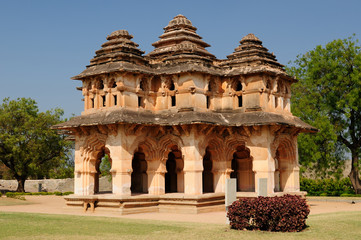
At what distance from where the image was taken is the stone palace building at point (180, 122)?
798 inches

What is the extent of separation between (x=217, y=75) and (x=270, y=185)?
566 centimetres

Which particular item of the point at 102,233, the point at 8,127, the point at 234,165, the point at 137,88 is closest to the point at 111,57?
the point at 137,88

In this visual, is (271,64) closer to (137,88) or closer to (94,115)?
(137,88)

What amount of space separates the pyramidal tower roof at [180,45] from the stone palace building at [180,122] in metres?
0.08

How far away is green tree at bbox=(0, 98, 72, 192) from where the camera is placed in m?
38.4

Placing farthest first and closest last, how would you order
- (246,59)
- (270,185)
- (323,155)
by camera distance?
(323,155) → (246,59) → (270,185)

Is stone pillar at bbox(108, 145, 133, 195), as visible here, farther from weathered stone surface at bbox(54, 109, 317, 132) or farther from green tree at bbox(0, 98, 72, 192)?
green tree at bbox(0, 98, 72, 192)

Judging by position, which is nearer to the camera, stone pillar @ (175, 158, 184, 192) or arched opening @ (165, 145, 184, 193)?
Result: stone pillar @ (175, 158, 184, 192)

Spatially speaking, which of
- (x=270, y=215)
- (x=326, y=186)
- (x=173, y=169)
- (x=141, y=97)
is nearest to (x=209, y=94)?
(x=141, y=97)

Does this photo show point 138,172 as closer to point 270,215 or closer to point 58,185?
point 270,215

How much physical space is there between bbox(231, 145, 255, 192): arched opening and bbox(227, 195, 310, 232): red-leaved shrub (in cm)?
1065

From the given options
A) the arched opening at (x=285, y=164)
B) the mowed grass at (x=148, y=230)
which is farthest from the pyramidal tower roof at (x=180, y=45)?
the mowed grass at (x=148, y=230)

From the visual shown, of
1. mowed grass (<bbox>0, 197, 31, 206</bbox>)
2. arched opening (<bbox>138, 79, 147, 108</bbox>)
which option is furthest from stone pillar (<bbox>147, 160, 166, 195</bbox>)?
mowed grass (<bbox>0, 197, 31, 206</bbox>)

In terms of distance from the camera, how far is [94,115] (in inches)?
837
